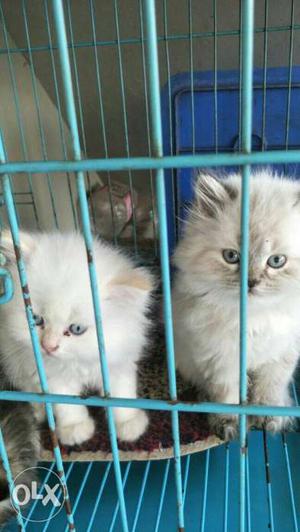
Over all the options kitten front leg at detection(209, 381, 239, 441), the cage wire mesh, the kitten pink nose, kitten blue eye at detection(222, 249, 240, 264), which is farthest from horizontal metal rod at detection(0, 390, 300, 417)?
kitten front leg at detection(209, 381, 239, 441)

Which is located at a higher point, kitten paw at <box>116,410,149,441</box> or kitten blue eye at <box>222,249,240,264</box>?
kitten blue eye at <box>222,249,240,264</box>

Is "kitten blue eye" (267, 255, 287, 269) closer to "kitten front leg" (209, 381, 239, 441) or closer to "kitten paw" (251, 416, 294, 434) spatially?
"kitten front leg" (209, 381, 239, 441)

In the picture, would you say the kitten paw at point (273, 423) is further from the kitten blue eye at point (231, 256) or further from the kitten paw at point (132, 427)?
the kitten blue eye at point (231, 256)

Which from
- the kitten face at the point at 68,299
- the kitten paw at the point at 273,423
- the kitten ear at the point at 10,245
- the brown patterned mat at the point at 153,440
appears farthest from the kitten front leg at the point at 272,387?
the kitten ear at the point at 10,245

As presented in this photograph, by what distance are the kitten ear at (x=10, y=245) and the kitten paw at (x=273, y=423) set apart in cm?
77

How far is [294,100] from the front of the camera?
70.2 inches

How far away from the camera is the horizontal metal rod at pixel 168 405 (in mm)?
714

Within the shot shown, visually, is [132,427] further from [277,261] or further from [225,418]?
[277,261]

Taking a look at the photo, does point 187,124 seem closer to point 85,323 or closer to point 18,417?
point 85,323

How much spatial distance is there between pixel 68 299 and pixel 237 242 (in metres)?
0.39

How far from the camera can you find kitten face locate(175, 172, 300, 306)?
0.99 meters

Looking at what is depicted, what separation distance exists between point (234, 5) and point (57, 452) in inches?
68.0

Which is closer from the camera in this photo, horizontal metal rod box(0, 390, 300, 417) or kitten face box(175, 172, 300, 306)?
horizontal metal rod box(0, 390, 300, 417)

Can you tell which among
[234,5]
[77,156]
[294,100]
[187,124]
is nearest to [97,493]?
[77,156]
